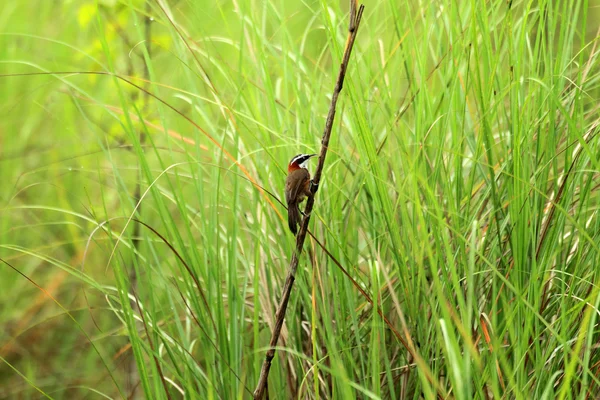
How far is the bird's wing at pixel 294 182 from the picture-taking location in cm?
164

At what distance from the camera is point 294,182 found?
1651mm

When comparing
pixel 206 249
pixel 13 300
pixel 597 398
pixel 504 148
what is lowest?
pixel 13 300

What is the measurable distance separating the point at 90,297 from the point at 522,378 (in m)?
2.09

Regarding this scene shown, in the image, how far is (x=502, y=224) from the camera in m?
1.49

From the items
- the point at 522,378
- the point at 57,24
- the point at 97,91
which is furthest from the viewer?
the point at 57,24

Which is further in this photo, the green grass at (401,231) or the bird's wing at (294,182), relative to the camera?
the bird's wing at (294,182)

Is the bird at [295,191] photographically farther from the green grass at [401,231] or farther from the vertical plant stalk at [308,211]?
the vertical plant stalk at [308,211]

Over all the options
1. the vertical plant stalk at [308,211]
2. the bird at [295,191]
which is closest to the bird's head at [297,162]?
the bird at [295,191]

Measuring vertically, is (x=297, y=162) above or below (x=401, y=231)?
above

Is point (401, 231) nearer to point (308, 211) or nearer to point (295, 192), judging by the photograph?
point (295, 192)

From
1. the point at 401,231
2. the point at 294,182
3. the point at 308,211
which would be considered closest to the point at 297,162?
the point at 294,182

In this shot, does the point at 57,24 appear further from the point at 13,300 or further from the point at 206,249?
the point at 206,249

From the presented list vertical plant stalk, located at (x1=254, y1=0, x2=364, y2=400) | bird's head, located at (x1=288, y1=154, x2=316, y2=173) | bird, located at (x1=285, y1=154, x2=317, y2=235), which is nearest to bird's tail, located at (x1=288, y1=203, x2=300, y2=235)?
bird, located at (x1=285, y1=154, x2=317, y2=235)

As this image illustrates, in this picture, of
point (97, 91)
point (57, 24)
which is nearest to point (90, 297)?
point (97, 91)
